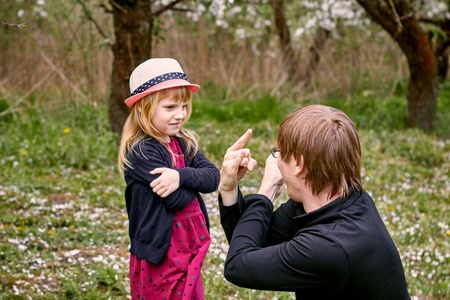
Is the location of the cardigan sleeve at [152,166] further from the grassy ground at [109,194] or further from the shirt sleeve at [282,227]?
the grassy ground at [109,194]

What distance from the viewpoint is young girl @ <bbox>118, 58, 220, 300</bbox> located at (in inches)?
84.7

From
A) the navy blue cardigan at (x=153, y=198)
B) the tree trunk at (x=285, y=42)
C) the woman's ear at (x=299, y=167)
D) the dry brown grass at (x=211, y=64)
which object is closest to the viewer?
the woman's ear at (x=299, y=167)

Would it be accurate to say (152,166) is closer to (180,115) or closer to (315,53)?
(180,115)

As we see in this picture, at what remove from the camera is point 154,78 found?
226 centimetres

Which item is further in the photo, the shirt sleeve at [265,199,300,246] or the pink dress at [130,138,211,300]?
the pink dress at [130,138,211,300]

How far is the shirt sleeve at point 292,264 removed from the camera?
1.52 metres

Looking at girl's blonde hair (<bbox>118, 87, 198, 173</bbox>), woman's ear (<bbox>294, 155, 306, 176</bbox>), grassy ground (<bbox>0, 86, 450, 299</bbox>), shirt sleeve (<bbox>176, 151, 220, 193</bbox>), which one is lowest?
grassy ground (<bbox>0, 86, 450, 299</bbox>)

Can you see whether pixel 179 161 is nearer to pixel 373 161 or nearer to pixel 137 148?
pixel 137 148

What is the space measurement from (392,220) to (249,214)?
3.25 meters

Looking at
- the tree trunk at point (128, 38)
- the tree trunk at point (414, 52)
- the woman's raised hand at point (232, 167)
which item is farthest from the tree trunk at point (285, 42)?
the woman's raised hand at point (232, 167)

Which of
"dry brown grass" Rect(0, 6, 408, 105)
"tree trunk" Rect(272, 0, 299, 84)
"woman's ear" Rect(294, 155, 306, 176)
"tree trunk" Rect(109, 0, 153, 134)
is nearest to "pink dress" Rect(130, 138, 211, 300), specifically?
"woman's ear" Rect(294, 155, 306, 176)

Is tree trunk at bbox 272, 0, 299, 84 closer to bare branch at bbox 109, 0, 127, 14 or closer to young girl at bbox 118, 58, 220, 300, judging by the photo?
bare branch at bbox 109, 0, 127, 14

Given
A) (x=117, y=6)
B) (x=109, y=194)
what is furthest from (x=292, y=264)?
(x=117, y=6)

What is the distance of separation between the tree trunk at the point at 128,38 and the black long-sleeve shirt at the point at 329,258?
4185 mm
